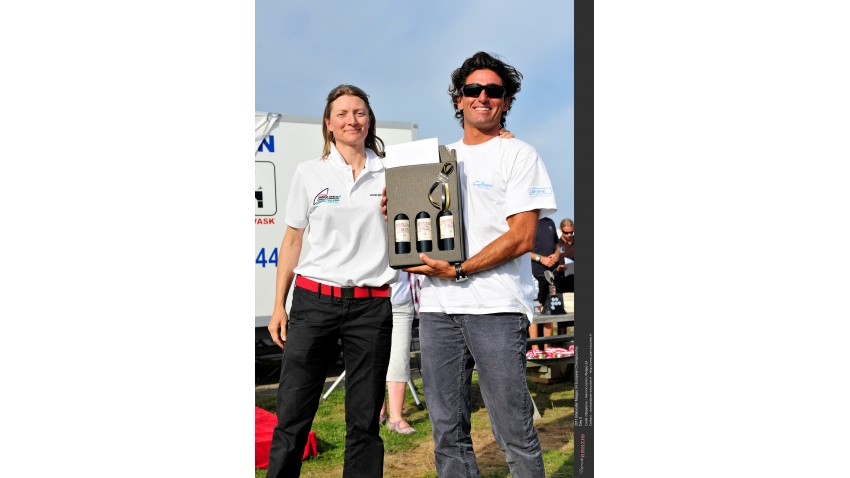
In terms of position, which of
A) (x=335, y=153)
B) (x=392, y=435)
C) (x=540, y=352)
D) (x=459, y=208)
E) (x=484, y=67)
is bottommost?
(x=392, y=435)

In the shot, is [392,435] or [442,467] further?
[392,435]

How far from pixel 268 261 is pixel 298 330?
3.35 metres

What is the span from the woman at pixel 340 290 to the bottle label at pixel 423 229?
245mm

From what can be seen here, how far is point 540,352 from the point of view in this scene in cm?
604

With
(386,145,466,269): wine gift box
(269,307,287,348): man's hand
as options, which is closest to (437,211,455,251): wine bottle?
(386,145,466,269): wine gift box

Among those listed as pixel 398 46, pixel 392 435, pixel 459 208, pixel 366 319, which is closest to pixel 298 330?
pixel 366 319

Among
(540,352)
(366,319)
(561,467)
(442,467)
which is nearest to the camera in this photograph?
(442,467)

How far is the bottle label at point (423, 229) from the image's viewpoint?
121 inches

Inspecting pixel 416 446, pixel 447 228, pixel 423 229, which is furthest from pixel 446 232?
pixel 416 446

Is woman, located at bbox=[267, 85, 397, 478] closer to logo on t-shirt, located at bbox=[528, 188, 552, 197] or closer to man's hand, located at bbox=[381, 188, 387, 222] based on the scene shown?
man's hand, located at bbox=[381, 188, 387, 222]

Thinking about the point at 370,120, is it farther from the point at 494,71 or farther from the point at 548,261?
the point at 548,261
